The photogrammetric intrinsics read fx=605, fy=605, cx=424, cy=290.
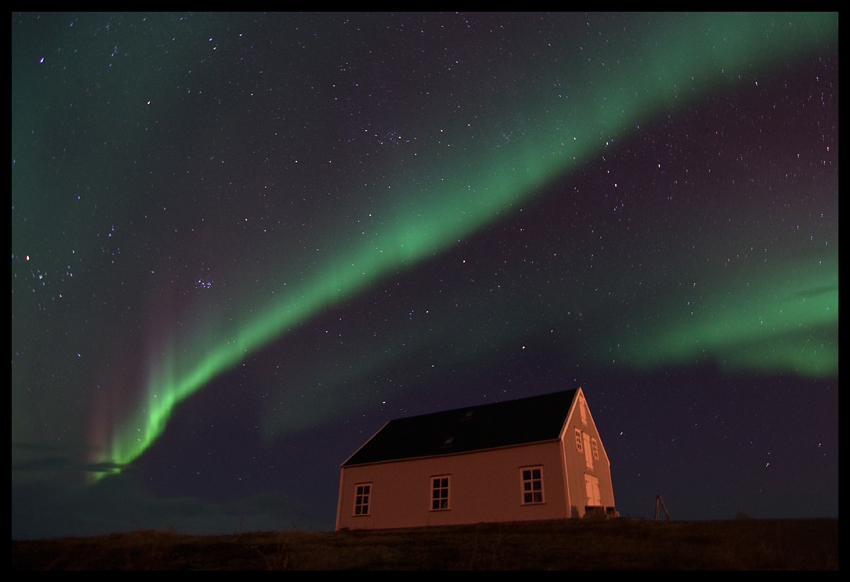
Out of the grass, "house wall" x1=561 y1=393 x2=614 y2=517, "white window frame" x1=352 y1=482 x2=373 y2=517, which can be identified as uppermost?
A: "house wall" x1=561 y1=393 x2=614 y2=517

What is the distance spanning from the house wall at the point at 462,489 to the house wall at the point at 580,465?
0.63 m

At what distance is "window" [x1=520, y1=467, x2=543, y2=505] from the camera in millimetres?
25859

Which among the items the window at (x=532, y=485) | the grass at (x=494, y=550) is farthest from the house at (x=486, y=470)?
the grass at (x=494, y=550)

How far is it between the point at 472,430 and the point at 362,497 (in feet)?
21.3

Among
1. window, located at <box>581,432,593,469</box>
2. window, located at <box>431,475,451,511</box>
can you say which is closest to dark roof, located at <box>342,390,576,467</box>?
window, located at <box>431,475,451,511</box>

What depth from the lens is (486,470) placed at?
27516 mm

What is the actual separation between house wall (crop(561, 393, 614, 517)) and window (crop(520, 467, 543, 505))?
1232mm

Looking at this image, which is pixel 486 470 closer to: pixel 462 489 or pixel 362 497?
pixel 462 489

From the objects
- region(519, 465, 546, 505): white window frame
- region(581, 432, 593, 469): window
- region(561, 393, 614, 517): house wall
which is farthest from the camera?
region(581, 432, 593, 469): window

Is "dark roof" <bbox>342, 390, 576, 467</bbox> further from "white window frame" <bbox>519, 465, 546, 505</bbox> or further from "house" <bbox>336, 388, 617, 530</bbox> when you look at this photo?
"white window frame" <bbox>519, 465, 546, 505</bbox>

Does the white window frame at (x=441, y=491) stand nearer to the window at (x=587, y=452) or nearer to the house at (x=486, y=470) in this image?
the house at (x=486, y=470)

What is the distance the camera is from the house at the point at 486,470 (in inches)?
1029

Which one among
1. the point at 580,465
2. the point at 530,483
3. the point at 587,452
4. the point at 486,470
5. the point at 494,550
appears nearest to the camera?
the point at 494,550

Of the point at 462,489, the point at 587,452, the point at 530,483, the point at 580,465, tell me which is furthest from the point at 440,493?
the point at 587,452
